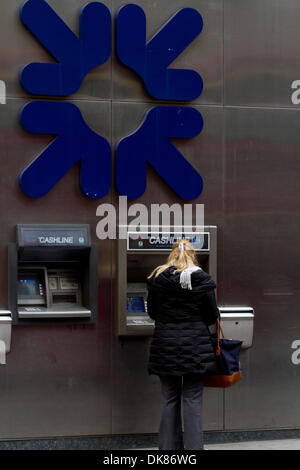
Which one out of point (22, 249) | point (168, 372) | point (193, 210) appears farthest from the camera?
point (193, 210)

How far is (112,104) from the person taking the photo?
7.16 meters

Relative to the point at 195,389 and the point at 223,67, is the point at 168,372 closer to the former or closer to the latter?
the point at 195,389

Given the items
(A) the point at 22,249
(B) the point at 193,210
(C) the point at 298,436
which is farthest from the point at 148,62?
(C) the point at 298,436

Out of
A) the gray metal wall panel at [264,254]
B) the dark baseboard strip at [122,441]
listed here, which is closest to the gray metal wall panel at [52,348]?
the dark baseboard strip at [122,441]

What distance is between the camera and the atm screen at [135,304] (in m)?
7.20

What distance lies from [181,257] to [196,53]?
1.94 meters

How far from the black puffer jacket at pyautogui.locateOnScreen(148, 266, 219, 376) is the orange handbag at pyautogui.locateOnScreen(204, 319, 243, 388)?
0.24 ft

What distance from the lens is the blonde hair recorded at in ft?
21.2


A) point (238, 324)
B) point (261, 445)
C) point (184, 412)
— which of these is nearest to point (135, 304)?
point (238, 324)

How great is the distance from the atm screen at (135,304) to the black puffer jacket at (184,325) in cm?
81

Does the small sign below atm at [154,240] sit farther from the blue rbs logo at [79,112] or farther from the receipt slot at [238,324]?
the receipt slot at [238,324]

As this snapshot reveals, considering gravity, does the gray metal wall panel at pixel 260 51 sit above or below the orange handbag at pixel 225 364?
above

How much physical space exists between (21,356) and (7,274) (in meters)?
0.69

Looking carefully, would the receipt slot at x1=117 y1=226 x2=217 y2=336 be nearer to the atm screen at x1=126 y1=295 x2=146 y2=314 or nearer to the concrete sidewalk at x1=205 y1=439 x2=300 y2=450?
the atm screen at x1=126 y1=295 x2=146 y2=314
